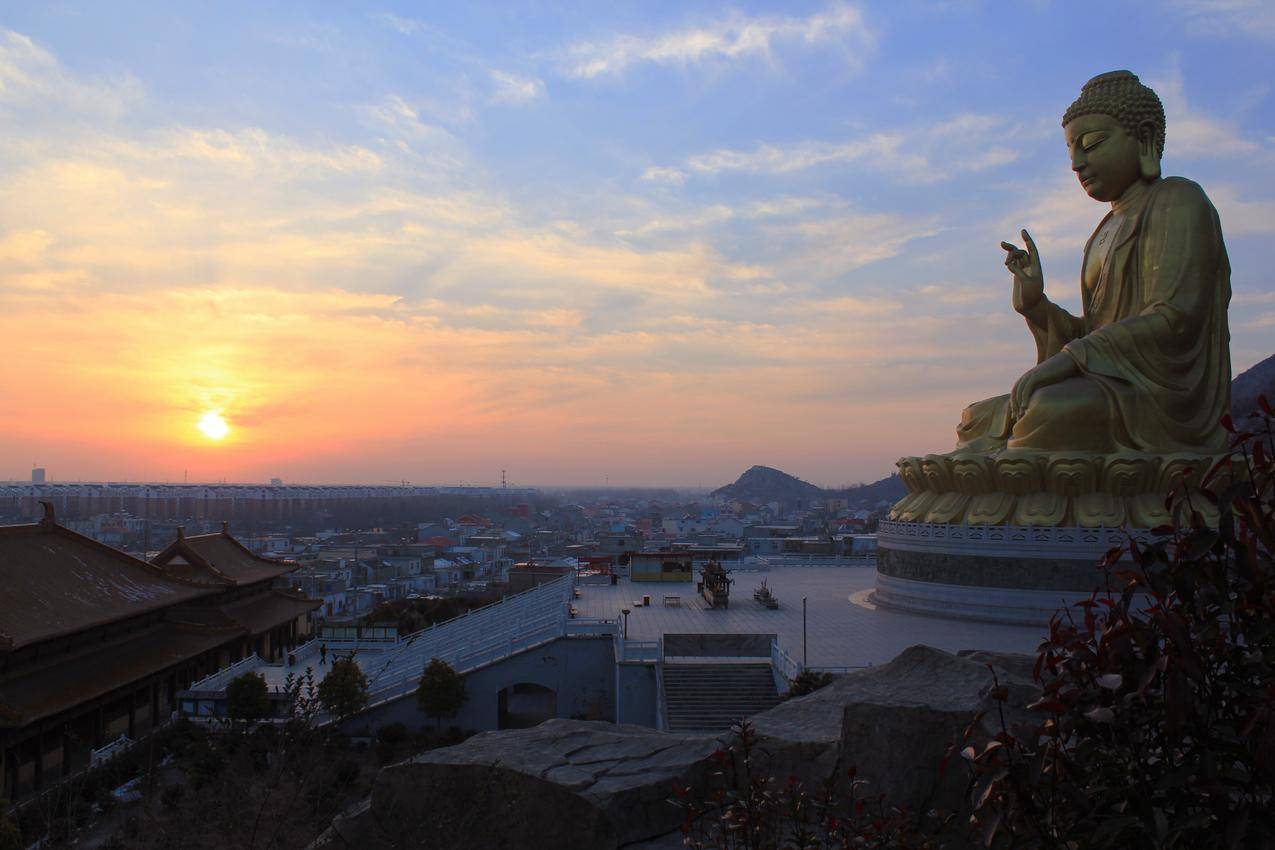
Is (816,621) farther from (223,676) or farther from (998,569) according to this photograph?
(223,676)

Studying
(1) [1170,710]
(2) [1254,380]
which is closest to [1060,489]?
(1) [1170,710]

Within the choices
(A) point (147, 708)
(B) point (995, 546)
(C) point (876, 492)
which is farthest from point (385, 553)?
(C) point (876, 492)

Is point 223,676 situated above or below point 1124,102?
below

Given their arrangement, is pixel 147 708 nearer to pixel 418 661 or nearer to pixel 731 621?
pixel 418 661

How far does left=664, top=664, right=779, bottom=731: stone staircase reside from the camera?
1213 cm

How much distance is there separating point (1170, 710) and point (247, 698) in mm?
14385

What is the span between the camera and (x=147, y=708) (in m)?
15.7

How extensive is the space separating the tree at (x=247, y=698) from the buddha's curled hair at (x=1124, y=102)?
15810 mm

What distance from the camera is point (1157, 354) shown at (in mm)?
15203

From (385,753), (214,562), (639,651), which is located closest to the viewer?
(385,753)

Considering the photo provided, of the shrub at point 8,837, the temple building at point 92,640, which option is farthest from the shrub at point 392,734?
the shrub at point 8,837

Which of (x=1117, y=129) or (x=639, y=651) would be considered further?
(x=1117, y=129)

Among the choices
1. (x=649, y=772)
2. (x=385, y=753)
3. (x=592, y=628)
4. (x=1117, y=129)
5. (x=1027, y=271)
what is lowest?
(x=385, y=753)

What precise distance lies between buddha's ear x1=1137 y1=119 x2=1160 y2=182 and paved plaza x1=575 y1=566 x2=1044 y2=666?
25.2 ft
